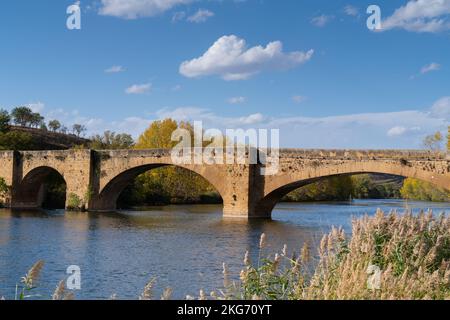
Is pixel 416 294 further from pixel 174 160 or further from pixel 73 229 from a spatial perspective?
pixel 174 160

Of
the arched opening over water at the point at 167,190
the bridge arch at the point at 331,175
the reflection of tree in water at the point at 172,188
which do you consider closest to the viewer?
the bridge arch at the point at 331,175

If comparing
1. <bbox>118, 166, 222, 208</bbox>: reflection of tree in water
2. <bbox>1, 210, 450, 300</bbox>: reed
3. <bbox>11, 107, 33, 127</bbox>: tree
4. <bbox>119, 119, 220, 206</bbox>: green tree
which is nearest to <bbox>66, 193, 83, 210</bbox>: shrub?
<bbox>119, 119, 220, 206</bbox>: green tree

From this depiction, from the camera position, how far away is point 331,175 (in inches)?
1120

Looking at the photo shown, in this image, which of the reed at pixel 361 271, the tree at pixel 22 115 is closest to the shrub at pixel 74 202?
the reed at pixel 361 271

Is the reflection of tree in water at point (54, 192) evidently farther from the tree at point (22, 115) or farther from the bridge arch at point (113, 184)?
the tree at point (22, 115)

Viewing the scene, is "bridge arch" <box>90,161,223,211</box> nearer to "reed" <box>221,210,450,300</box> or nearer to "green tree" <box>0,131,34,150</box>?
"green tree" <box>0,131,34,150</box>

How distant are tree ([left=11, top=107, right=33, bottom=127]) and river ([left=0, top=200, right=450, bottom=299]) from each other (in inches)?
2713

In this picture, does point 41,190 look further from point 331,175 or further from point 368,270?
point 368,270

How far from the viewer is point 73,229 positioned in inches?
982

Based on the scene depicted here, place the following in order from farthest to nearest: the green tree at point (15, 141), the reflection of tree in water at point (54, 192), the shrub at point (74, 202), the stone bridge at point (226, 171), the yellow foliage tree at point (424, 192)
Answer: the yellow foliage tree at point (424, 192)
the green tree at point (15, 141)
the reflection of tree in water at point (54, 192)
the shrub at point (74, 202)
the stone bridge at point (226, 171)

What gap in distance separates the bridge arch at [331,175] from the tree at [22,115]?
239 ft

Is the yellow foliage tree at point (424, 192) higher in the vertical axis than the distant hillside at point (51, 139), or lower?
lower

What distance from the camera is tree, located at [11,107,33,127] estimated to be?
95.4m

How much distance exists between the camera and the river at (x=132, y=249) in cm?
1305
